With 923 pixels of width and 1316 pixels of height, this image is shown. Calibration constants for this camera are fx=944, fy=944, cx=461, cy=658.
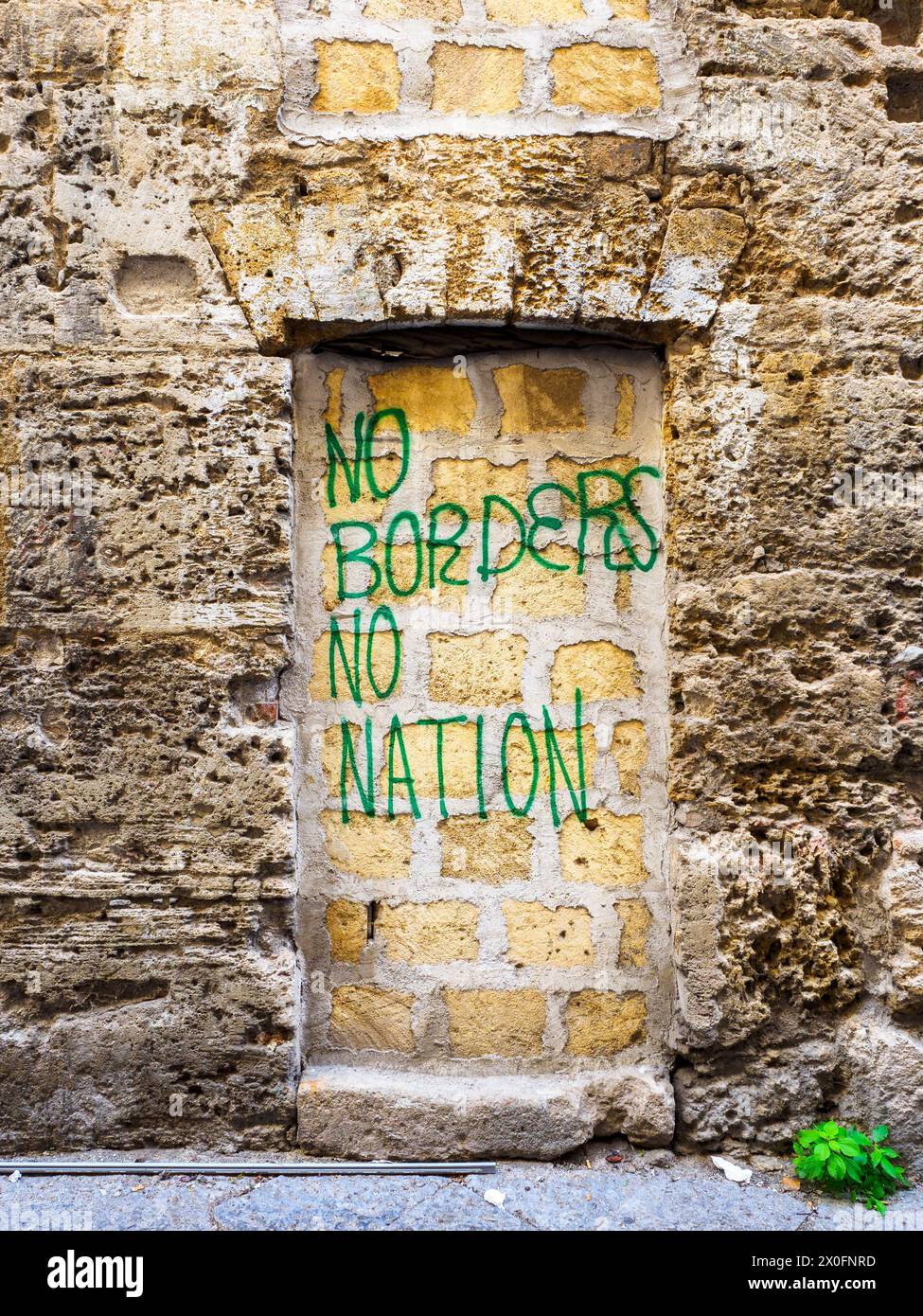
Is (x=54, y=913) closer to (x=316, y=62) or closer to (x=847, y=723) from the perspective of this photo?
(x=847, y=723)

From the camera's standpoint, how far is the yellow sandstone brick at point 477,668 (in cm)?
269

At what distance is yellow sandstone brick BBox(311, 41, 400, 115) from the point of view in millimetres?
2598

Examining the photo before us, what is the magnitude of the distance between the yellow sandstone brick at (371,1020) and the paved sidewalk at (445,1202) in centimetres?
32

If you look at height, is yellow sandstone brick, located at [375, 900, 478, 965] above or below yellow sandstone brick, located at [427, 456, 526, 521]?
below

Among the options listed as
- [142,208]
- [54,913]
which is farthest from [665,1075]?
[142,208]

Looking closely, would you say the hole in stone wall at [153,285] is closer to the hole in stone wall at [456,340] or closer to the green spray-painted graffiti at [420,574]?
the hole in stone wall at [456,340]

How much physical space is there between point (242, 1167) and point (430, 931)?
2.54 ft

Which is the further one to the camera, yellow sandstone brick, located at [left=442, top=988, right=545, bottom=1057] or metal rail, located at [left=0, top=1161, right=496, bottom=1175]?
yellow sandstone brick, located at [left=442, top=988, right=545, bottom=1057]

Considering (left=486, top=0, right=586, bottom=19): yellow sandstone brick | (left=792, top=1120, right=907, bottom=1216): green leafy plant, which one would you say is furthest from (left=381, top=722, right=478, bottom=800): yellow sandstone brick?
(left=486, top=0, right=586, bottom=19): yellow sandstone brick

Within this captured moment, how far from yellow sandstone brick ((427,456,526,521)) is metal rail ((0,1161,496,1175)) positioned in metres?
1.76

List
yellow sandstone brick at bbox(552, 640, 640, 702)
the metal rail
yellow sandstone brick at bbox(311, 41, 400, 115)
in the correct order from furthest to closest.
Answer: yellow sandstone brick at bbox(552, 640, 640, 702), yellow sandstone brick at bbox(311, 41, 400, 115), the metal rail

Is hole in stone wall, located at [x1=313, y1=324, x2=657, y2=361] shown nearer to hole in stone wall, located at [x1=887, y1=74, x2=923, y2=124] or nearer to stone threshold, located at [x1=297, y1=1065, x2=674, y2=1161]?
hole in stone wall, located at [x1=887, y1=74, x2=923, y2=124]

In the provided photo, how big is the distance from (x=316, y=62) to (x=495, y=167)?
0.58 m

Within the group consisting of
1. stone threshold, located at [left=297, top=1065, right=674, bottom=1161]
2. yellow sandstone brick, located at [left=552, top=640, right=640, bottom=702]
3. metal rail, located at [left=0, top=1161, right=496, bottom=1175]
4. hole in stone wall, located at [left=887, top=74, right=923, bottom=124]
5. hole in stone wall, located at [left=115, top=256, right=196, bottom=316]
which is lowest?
metal rail, located at [left=0, top=1161, right=496, bottom=1175]
